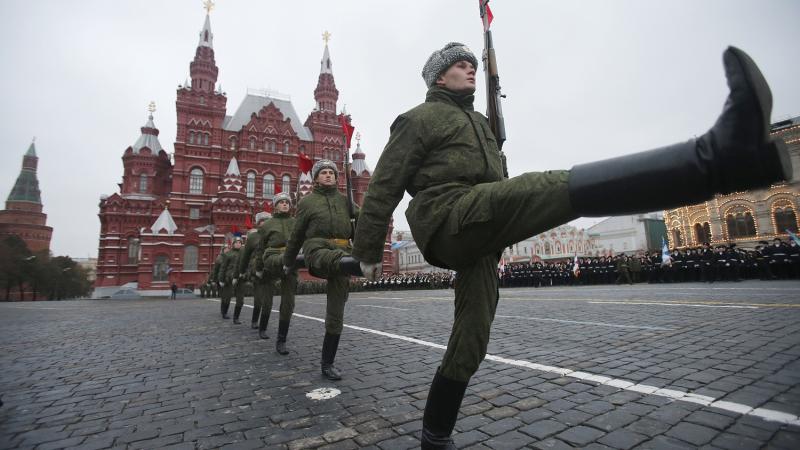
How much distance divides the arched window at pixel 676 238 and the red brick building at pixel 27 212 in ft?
332

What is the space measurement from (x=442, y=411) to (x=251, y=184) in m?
50.2

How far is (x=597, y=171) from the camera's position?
1.46m

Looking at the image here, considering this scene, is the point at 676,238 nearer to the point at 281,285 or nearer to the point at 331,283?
the point at 281,285

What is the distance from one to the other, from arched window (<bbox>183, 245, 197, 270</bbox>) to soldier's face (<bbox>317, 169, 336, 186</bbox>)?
41.5m

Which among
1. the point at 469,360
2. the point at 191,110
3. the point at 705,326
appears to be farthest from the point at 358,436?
the point at 191,110

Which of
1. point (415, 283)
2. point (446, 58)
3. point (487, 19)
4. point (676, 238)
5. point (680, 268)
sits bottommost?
point (415, 283)

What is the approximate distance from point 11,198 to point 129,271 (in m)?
65.5

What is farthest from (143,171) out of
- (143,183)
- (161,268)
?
(161,268)

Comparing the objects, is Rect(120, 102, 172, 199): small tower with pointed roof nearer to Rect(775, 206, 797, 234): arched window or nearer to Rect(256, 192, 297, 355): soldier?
Rect(256, 192, 297, 355): soldier

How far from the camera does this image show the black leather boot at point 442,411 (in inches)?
79.0

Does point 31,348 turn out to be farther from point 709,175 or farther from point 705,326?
point 705,326

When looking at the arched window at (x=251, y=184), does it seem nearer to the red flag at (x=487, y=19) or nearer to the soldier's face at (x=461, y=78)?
the red flag at (x=487, y=19)

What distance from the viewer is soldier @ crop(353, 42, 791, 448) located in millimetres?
1209

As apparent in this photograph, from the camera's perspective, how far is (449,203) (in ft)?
6.03
